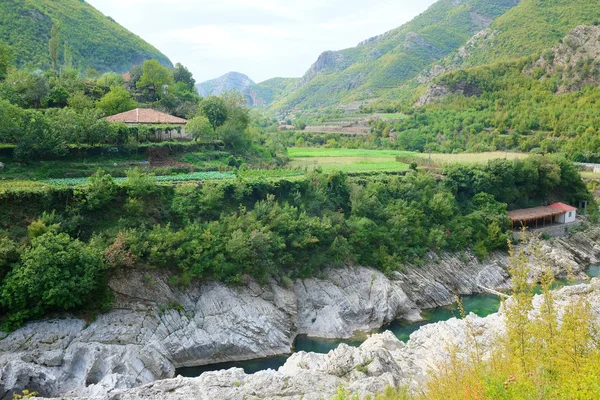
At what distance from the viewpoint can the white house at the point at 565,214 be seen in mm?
43122

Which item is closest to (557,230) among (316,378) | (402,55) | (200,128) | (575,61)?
(200,128)

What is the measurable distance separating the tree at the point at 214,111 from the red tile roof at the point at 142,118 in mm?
2522

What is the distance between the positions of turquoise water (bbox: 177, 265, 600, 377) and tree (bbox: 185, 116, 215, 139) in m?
20.6

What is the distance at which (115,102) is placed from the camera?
43375 millimetres

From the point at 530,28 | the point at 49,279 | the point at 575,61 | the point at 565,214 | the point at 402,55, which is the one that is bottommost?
the point at 565,214

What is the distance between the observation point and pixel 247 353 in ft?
79.2

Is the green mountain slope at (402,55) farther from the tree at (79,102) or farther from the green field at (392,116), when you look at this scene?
the tree at (79,102)

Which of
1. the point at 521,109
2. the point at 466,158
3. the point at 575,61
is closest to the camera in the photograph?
the point at 466,158

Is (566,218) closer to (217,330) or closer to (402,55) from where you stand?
(217,330)

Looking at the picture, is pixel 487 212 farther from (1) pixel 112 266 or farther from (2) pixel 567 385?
(2) pixel 567 385

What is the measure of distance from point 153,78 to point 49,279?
3478 cm

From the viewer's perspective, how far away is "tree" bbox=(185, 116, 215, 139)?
39906 millimetres

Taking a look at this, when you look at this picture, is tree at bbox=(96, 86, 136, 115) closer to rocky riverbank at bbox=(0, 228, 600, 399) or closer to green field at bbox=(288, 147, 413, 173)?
green field at bbox=(288, 147, 413, 173)

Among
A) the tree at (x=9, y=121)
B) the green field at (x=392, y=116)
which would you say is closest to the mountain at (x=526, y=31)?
the green field at (x=392, y=116)
